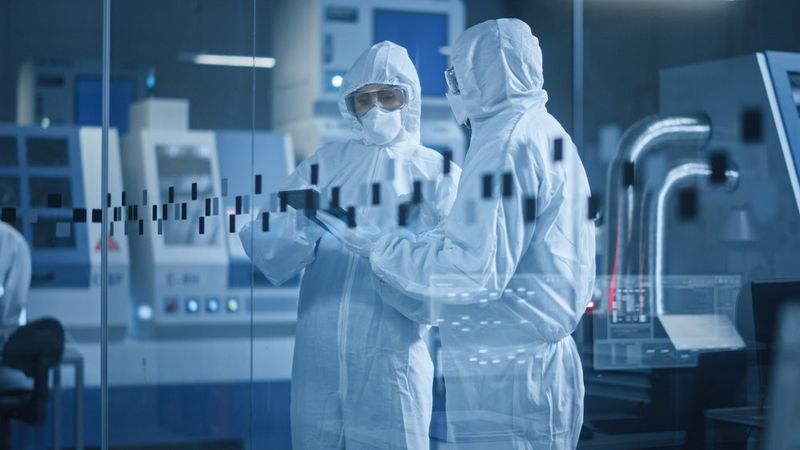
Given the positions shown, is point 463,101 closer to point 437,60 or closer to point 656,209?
point 437,60

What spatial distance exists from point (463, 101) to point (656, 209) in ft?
2.07

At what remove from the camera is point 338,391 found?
259cm

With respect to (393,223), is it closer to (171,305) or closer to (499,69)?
(499,69)

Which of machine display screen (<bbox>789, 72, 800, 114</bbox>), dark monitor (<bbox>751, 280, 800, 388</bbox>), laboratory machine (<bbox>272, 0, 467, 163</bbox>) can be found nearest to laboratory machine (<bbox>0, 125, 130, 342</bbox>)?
laboratory machine (<bbox>272, 0, 467, 163</bbox>)

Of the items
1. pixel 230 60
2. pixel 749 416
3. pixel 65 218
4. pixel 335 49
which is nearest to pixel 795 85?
pixel 749 416

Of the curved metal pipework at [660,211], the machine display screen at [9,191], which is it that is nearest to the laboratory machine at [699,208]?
the curved metal pipework at [660,211]

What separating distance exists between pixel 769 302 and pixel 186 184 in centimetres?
158

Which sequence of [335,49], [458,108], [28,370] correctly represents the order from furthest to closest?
[28,370] → [335,49] → [458,108]

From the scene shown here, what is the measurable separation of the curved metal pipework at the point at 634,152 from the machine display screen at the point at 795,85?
0.79 feet

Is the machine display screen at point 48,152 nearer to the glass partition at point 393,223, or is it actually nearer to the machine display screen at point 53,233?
the glass partition at point 393,223

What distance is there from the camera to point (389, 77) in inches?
101

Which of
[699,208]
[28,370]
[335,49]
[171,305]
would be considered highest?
[335,49]

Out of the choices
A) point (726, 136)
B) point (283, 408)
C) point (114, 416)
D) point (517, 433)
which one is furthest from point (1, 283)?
point (726, 136)

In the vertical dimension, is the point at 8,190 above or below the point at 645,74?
below
